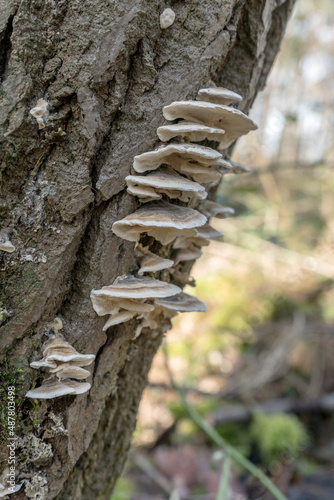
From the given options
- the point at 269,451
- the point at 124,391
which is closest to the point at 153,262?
the point at 124,391

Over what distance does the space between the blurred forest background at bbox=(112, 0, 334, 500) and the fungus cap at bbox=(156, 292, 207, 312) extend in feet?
7.87

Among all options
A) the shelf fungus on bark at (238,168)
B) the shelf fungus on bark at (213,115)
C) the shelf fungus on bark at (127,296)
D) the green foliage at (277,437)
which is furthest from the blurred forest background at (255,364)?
the shelf fungus on bark at (127,296)

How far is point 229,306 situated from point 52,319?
5849mm

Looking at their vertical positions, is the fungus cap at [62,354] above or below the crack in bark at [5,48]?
→ below

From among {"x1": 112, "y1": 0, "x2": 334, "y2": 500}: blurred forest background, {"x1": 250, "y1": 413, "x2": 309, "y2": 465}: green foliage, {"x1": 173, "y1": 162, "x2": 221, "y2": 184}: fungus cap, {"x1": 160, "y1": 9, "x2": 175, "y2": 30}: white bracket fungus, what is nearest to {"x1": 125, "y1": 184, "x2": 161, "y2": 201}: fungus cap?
{"x1": 173, "y1": 162, "x2": 221, "y2": 184}: fungus cap

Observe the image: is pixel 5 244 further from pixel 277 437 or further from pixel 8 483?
pixel 277 437

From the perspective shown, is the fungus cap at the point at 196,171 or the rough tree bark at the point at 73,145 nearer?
the rough tree bark at the point at 73,145

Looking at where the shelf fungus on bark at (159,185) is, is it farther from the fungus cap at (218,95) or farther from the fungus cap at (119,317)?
the fungus cap at (119,317)

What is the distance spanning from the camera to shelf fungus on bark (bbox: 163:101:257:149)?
4.21ft

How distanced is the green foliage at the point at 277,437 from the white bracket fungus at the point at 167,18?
504 centimetres

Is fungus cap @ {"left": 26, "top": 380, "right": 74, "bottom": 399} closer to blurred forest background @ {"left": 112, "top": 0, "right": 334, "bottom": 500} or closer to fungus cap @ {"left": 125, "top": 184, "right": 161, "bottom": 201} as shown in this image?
fungus cap @ {"left": 125, "top": 184, "right": 161, "bottom": 201}

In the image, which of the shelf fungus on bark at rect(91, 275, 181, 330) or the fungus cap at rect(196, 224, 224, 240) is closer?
the shelf fungus on bark at rect(91, 275, 181, 330)

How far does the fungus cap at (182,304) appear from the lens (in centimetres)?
157

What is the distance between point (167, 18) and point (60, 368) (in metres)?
1.30
